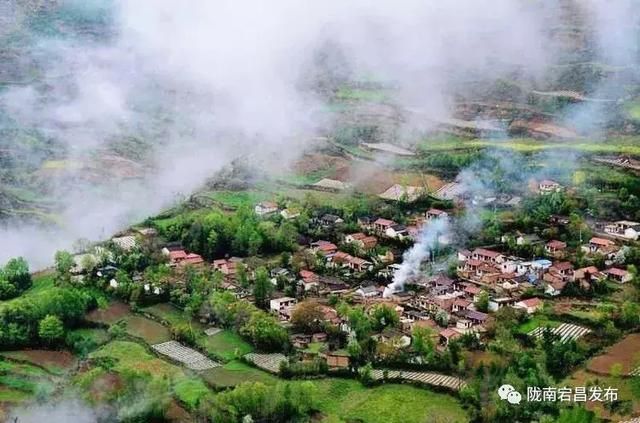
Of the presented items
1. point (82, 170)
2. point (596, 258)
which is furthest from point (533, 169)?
point (82, 170)

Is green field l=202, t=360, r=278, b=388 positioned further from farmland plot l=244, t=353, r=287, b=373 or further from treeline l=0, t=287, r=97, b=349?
treeline l=0, t=287, r=97, b=349

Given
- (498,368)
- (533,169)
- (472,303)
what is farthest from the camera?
(533,169)

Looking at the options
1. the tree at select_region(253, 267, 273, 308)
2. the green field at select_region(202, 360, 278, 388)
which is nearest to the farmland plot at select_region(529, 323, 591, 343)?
the green field at select_region(202, 360, 278, 388)

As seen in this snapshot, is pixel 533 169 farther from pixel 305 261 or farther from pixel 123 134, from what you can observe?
pixel 123 134

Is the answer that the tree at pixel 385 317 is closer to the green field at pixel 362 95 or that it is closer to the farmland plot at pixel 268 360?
the farmland plot at pixel 268 360

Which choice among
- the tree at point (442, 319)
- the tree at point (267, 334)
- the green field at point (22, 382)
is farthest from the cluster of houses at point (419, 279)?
the green field at point (22, 382)

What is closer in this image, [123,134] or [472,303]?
[472,303]

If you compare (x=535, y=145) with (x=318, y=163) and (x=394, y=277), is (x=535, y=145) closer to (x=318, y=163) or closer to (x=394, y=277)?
(x=318, y=163)
